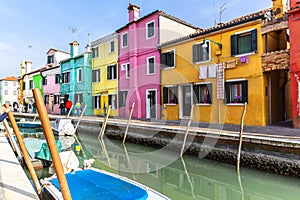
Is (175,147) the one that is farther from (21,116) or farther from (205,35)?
(21,116)

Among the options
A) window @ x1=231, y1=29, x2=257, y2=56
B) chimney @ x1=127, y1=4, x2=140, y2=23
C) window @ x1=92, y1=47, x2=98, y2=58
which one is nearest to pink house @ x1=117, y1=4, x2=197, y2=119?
chimney @ x1=127, y1=4, x2=140, y2=23

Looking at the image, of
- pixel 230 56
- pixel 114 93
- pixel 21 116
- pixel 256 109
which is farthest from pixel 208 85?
pixel 21 116

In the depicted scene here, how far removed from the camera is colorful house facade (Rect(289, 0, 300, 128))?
9.12 m

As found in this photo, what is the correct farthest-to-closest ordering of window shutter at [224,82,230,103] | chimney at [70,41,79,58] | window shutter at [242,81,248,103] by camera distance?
chimney at [70,41,79,58], window shutter at [224,82,230,103], window shutter at [242,81,248,103]

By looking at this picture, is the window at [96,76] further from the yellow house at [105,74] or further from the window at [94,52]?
the window at [94,52]

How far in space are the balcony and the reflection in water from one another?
18.4 ft

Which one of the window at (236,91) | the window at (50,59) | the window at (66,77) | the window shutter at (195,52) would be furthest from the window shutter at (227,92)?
the window at (50,59)

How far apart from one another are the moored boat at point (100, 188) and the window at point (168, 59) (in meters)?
11.7

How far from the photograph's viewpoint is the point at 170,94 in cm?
1503

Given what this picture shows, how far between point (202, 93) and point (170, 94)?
8.73ft

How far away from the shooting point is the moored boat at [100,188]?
3562 mm

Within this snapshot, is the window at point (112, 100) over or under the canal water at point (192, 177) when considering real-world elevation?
over

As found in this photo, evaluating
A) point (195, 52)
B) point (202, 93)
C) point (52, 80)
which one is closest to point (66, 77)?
point (52, 80)

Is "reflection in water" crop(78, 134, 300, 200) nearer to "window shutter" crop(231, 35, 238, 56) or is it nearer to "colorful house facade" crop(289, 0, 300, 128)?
"colorful house facade" crop(289, 0, 300, 128)
